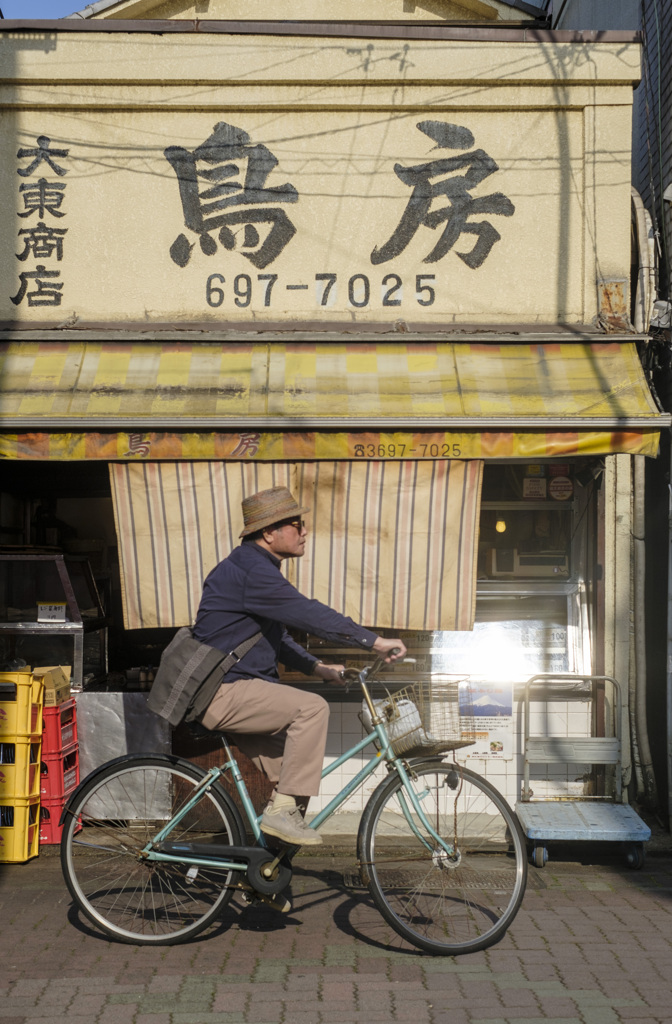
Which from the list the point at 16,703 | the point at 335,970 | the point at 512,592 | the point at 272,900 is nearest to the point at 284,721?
the point at 272,900

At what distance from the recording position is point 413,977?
4.39 m

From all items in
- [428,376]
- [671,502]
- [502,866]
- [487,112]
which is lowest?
[502,866]

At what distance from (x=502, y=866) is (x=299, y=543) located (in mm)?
1985

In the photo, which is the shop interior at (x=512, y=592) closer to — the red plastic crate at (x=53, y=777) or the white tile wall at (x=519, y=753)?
the white tile wall at (x=519, y=753)

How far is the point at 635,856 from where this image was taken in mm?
6207

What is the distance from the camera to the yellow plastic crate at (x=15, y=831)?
20.4ft

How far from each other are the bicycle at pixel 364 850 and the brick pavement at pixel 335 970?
165 mm

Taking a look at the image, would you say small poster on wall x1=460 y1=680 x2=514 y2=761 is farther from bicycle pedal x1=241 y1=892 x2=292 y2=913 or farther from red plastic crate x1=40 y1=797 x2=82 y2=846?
red plastic crate x1=40 y1=797 x2=82 y2=846

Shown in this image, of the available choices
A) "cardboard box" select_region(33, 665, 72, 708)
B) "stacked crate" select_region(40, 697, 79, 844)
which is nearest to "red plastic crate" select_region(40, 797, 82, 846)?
"stacked crate" select_region(40, 697, 79, 844)

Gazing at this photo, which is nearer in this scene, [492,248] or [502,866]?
[502,866]

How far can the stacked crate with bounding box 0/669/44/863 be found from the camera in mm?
6223

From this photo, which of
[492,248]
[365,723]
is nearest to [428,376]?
[492,248]

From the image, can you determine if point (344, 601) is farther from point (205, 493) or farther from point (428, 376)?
point (428, 376)

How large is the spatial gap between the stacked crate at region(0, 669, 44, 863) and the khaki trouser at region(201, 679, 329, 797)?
2088 mm
